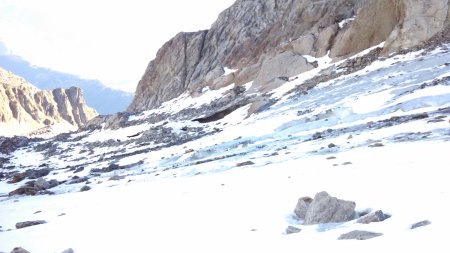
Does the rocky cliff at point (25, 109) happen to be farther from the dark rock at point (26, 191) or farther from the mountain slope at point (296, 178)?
the mountain slope at point (296, 178)

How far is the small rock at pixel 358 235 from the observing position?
5.43 meters

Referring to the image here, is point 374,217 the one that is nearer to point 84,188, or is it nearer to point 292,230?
point 292,230

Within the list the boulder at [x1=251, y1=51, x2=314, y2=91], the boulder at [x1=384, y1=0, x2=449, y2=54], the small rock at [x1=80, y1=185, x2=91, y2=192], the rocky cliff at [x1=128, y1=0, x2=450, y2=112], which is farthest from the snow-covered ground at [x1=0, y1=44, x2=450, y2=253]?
the boulder at [x1=251, y1=51, x2=314, y2=91]

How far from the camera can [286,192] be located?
9.02m

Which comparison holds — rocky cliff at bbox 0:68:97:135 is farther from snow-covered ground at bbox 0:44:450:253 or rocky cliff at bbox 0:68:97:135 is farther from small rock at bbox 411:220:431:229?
small rock at bbox 411:220:431:229

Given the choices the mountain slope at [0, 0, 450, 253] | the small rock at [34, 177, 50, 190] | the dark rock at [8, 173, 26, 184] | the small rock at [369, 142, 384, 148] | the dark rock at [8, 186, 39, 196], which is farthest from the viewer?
the dark rock at [8, 173, 26, 184]

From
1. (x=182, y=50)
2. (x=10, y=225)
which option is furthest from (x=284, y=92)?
(x=182, y=50)

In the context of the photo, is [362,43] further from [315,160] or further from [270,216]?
[270,216]

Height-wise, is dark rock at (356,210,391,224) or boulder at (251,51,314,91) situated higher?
boulder at (251,51,314,91)

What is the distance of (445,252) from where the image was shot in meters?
4.32

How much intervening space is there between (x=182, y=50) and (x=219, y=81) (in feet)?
84.2

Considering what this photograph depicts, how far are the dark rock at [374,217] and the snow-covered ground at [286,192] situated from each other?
163 mm

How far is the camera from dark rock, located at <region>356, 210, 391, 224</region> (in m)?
6.21

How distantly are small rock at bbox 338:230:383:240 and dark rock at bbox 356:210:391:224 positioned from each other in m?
0.69
